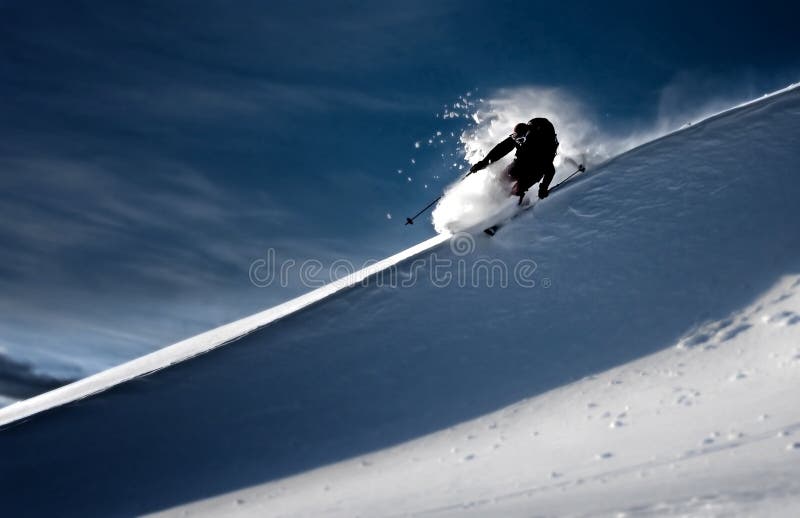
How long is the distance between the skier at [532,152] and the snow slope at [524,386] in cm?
54

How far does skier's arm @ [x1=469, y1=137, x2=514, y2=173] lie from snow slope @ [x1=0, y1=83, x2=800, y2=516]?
104 cm

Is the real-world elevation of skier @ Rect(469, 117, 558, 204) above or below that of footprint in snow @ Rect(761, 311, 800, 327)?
above

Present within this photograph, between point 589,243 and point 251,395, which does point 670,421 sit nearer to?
point 589,243

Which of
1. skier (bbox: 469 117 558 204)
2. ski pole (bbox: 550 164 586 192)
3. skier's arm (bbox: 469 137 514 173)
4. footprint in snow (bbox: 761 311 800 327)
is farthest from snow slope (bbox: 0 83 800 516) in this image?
skier's arm (bbox: 469 137 514 173)

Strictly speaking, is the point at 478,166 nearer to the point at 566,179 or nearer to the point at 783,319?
the point at 566,179

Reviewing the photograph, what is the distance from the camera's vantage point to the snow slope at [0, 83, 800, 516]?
146 inches

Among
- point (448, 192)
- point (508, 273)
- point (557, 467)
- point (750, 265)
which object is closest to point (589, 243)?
point (508, 273)

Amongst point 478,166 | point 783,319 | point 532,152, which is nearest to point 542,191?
point 532,152

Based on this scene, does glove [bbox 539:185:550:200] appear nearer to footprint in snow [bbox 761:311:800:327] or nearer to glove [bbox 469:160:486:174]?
glove [bbox 469:160:486:174]

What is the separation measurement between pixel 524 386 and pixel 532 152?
12.0 ft

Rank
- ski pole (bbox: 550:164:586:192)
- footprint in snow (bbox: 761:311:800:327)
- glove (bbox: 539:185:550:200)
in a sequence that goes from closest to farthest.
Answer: footprint in snow (bbox: 761:311:800:327) < glove (bbox: 539:185:550:200) < ski pole (bbox: 550:164:586:192)

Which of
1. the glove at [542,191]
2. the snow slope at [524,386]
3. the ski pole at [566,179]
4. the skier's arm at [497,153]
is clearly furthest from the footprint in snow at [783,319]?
the skier's arm at [497,153]

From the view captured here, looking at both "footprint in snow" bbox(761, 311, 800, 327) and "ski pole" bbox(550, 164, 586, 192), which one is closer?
"footprint in snow" bbox(761, 311, 800, 327)

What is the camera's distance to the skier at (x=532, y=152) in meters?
7.63
